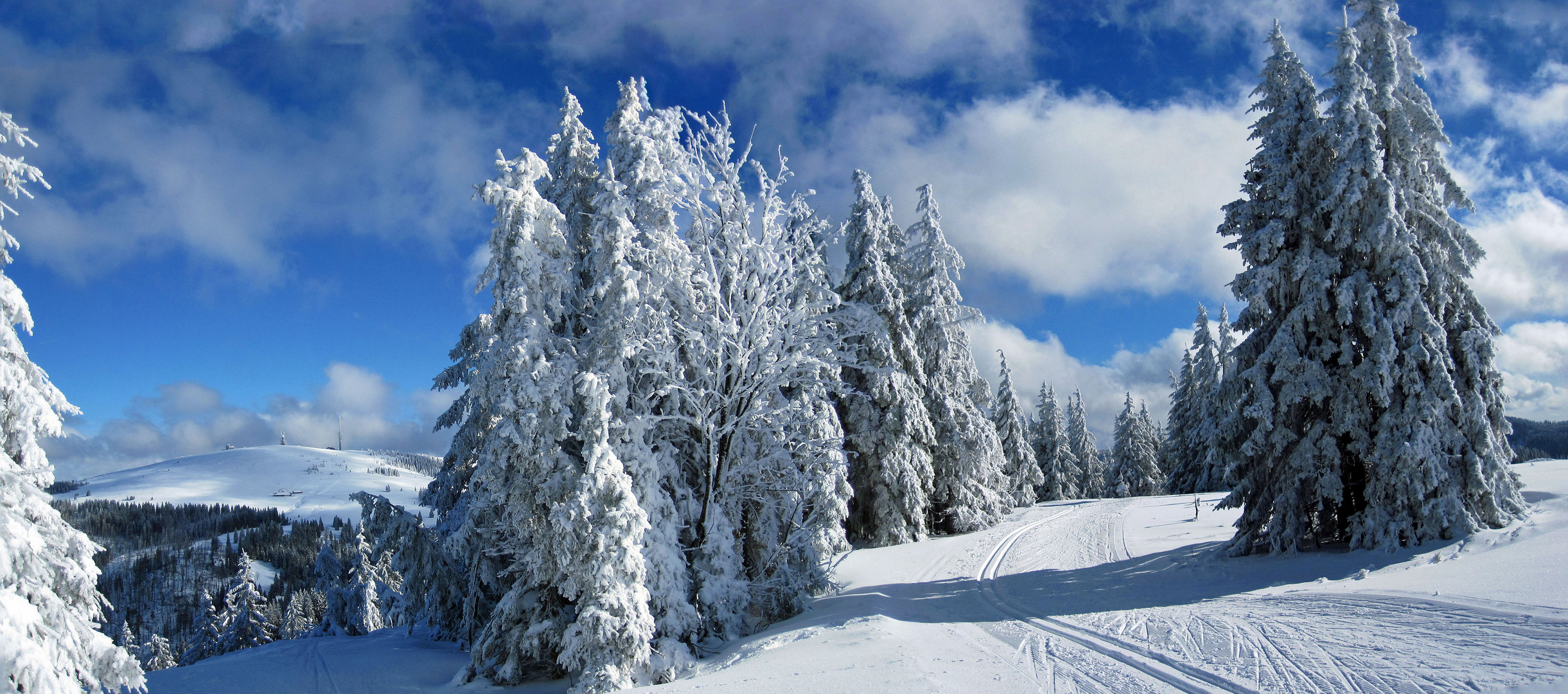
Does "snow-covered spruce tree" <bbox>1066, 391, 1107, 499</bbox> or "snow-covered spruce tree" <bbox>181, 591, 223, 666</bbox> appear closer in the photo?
"snow-covered spruce tree" <bbox>181, 591, 223, 666</bbox>

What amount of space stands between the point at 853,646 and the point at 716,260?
26.1 feet

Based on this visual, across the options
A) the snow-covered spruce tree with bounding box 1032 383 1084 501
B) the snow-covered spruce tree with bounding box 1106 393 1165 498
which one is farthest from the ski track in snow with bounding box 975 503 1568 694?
the snow-covered spruce tree with bounding box 1106 393 1165 498

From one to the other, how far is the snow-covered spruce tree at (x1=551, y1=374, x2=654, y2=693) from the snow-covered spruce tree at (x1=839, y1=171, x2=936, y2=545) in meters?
12.6

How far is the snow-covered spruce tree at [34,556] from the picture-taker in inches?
254

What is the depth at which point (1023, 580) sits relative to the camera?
51.3 ft

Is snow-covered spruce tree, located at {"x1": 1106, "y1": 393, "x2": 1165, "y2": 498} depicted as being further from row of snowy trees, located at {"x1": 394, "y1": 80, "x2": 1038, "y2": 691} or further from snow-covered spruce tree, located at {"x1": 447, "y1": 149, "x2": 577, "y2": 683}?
snow-covered spruce tree, located at {"x1": 447, "y1": 149, "x2": 577, "y2": 683}


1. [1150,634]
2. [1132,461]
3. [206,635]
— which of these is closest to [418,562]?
[1150,634]

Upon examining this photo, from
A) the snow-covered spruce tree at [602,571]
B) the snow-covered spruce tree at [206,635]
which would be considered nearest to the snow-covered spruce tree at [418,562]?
the snow-covered spruce tree at [602,571]

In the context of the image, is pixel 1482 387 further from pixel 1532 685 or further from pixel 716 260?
pixel 716 260

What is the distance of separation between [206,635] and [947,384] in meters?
46.4

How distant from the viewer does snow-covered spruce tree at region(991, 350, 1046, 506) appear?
36.4 meters

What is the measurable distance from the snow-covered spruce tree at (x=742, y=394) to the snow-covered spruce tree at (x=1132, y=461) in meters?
42.4

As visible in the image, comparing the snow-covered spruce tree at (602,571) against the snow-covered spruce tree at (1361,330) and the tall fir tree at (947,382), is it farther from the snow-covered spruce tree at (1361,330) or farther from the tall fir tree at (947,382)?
the tall fir tree at (947,382)

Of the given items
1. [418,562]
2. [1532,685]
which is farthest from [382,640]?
[1532,685]
